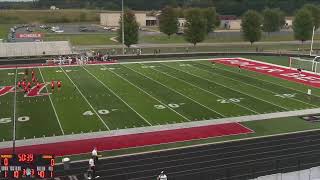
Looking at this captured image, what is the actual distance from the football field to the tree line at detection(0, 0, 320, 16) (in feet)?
297

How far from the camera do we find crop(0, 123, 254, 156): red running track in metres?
22.2

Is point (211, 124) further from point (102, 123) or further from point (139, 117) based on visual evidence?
point (102, 123)

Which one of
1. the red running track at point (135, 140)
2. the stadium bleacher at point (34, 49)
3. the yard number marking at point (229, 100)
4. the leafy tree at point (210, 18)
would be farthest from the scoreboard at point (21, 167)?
the leafy tree at point (210, 18)

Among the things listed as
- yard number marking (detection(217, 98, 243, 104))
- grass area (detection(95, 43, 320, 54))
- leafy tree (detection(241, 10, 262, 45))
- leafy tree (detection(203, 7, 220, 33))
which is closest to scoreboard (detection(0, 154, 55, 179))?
yard number marking (detection(217, 98, 243, 104))

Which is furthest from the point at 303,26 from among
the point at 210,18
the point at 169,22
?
the point at 169,22

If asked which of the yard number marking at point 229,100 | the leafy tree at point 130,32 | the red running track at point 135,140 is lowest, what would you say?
the red running track at point 135,140

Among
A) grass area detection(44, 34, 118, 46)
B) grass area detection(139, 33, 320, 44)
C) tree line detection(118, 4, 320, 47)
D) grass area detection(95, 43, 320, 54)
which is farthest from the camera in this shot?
grass area detection(139, 33, 320, 44)

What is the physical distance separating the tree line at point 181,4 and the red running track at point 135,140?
112 meters

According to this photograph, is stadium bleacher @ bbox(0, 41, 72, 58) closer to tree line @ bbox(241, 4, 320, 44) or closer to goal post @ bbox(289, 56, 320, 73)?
tree line @ bbox(241, 4, 320, 44)

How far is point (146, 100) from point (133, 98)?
1.18 metres

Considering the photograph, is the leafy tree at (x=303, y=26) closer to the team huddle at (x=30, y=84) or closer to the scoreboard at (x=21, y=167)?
the team huddle at (x=30, y=84)

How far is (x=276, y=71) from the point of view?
46.9 m

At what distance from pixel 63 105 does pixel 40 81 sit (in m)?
9.58

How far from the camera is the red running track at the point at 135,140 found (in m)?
22.2
